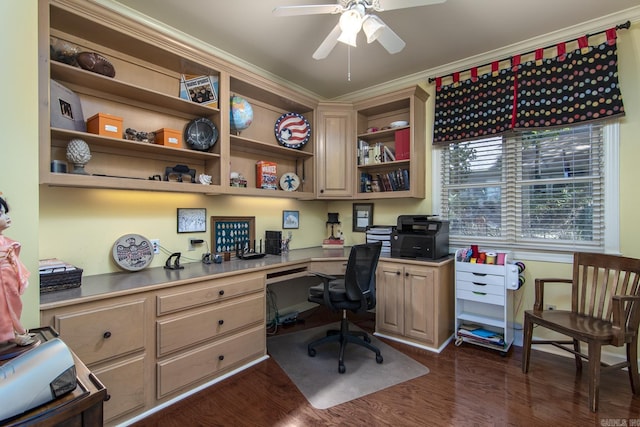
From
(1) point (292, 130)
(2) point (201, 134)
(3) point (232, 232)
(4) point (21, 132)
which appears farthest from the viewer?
(1) point (292, 130)

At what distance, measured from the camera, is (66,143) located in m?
1.97

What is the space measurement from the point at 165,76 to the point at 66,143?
902mm

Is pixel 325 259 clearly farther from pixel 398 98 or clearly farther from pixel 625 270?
pixel 625 270

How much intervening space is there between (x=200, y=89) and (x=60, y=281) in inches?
65.7

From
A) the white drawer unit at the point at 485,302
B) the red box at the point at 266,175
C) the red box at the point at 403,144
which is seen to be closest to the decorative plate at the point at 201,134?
the red box at the point at 266,175

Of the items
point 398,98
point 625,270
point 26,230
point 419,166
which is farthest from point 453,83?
point 26,230

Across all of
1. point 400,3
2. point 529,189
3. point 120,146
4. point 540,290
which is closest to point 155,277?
point 120,146

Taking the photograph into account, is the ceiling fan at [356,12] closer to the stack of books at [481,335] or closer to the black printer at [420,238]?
the black printer at [420,238]

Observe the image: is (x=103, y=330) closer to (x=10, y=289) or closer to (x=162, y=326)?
(x=162, y=326)

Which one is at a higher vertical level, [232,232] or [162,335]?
[232,232]

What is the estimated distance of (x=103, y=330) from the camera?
167cm

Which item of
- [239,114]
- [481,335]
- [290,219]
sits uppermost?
[239,114]

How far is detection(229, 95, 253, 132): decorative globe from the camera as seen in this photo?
8.95 feet

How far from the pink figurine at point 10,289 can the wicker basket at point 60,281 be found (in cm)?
75
